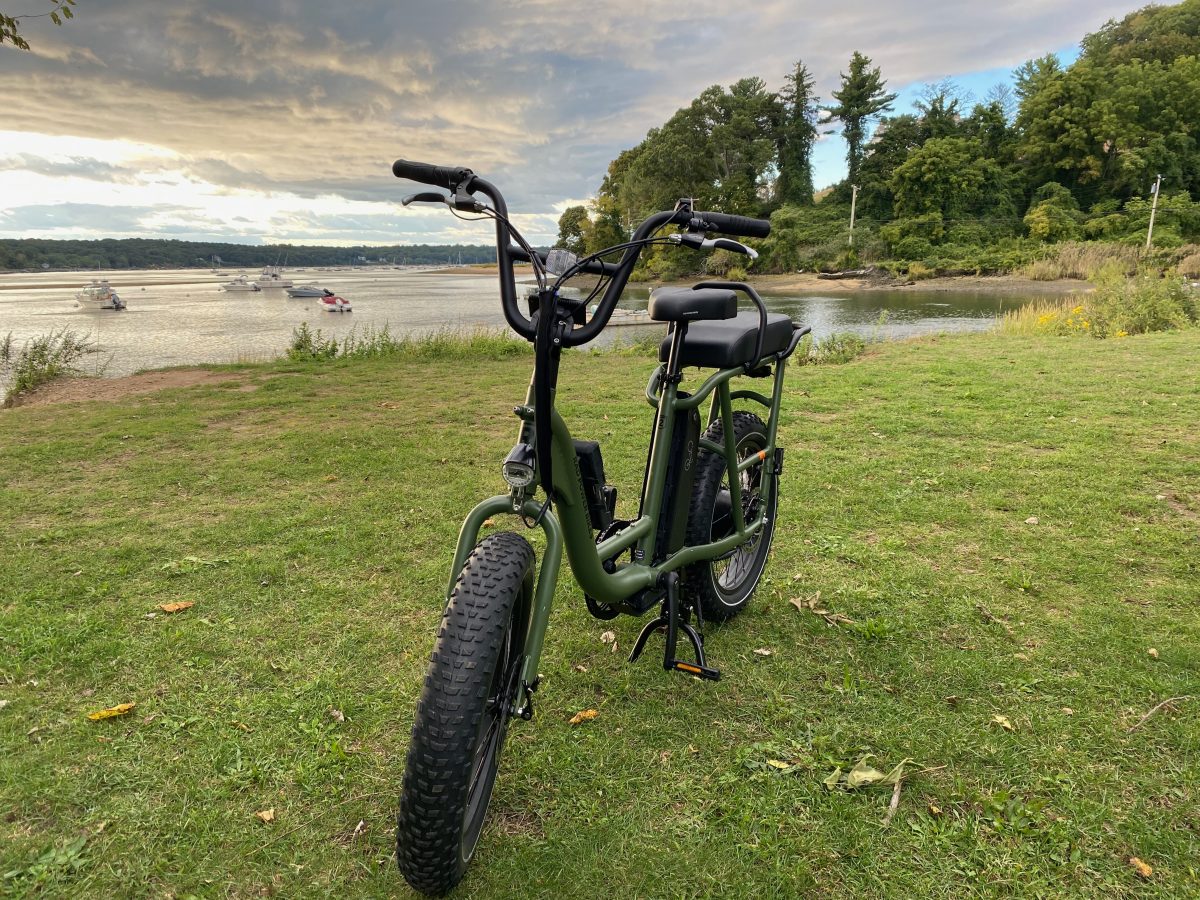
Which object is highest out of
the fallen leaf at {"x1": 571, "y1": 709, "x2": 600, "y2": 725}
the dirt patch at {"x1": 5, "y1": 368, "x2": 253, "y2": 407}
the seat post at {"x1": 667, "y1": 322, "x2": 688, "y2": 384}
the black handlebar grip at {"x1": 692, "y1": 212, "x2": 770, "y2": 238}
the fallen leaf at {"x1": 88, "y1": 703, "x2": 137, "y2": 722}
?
the black handlebar grip at {"x1": 692, "y1": 212, "x2": 770, "y2": 238}

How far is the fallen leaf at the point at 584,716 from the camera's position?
242 centimetres

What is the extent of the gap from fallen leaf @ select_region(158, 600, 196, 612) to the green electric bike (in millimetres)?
2013

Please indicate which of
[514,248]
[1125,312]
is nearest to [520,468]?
[514,248]

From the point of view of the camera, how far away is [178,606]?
10.3ft

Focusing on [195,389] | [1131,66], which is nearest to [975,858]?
[195,389]

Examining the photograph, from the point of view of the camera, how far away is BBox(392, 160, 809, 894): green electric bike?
1601 millimetres

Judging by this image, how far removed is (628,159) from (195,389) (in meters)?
65.5

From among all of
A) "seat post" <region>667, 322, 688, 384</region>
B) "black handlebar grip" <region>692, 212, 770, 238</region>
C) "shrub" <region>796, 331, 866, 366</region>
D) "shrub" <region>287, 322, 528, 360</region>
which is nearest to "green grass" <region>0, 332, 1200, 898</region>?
"seat post" <region>667, 322, 688, 384</region>

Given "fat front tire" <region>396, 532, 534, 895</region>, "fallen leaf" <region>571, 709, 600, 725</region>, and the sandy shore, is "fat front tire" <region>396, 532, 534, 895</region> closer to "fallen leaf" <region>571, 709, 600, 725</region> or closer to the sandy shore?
"fallen leaf" <region>571, 709, 600, 725</region>

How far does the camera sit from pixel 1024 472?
4.79 m

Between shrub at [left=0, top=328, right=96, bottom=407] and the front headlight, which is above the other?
the front headlight

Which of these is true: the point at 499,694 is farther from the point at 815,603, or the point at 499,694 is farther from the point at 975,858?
the point at 815,603

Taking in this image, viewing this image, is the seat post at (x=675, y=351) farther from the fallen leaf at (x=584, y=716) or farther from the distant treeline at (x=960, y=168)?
the distant treeline at (x=960, y=168)

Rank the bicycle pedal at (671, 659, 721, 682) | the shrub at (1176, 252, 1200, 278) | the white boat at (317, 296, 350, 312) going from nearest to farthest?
the bicycle pedal at (671, 659, 721, 682) → the white boat at (317, 296, 350, 312) → the shrub at (1176, 252, 1200, 278)
